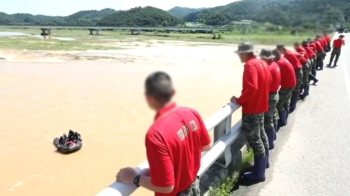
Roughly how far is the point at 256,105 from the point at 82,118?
26.7 feet

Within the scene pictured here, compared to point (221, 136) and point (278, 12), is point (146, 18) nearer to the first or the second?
point (278, 12)

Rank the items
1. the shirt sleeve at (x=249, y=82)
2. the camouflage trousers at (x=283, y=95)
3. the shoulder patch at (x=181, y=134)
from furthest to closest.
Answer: the camouflage trousers at (x=283, y=95) < the shirt sleeve at (x=249, y=82) < the shoulder patch at (x=181, y=134)

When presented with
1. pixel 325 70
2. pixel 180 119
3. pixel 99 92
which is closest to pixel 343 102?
pixel 325 70

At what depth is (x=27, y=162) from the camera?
24.2 ft

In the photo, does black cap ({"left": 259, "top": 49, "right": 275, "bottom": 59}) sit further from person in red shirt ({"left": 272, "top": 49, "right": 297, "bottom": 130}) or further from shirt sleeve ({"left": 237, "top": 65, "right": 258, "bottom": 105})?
person in red shirt ({"left": 272, "top": 49, "right": 297, "bottom": 130})

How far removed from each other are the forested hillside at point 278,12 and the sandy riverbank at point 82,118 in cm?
45

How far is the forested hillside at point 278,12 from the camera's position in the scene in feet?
6.45

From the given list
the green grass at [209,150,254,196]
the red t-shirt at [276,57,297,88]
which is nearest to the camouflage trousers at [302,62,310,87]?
the red t-shirt at [276,57,297,88]

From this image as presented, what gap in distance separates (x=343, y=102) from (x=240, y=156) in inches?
213

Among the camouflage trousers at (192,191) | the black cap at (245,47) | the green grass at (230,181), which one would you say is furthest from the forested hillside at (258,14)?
the green grass at (230,181)

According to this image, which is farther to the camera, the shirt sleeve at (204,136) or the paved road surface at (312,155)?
the paved road surface at (312,155)

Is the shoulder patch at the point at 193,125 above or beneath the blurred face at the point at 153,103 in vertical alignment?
beneath

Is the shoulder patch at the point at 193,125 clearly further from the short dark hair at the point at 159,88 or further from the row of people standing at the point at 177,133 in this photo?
the short dark hair at the point at 159,88

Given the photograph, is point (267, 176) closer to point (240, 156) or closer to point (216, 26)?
point (240, 156)
